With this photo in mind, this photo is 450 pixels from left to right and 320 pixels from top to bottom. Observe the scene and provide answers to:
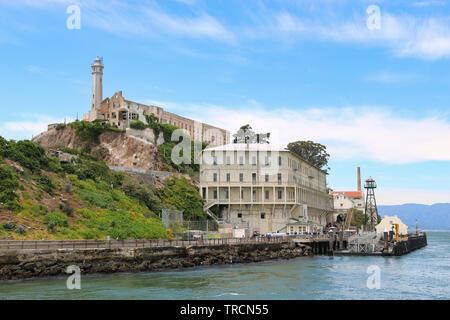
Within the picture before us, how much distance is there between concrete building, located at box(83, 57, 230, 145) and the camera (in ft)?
296

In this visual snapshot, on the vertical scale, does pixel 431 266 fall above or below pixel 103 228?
below

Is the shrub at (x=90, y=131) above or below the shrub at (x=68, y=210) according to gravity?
above

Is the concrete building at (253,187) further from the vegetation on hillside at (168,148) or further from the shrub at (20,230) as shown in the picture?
the shrub at (20,230)

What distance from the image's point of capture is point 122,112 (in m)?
91.8

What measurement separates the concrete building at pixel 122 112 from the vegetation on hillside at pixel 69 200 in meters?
28.6

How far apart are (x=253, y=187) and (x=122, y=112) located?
34.6 m

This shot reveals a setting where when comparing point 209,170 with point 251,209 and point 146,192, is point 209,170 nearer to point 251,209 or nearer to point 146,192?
point 251,209

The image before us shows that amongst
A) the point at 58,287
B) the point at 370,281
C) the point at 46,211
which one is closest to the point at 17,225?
the point at 46,211

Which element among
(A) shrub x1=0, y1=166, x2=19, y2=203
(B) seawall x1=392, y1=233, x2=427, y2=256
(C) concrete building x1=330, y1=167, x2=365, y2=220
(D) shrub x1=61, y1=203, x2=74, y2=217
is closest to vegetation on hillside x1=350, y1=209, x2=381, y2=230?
(C) concrete building x1=330, y1=167, x2=365, y2=220

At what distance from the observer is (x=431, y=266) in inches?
1896

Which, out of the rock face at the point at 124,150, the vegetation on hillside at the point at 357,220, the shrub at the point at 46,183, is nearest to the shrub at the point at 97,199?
the shrub at the point at 46,183

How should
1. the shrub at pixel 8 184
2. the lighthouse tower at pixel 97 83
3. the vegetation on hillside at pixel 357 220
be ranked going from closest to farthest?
the shrub at pixel 8 184, the lighthouse tower at pixel 97 83, the vegetation on hillside at pixel 357 220

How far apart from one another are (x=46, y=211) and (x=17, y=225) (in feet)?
14.4

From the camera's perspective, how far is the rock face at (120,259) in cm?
Answer: 3281
